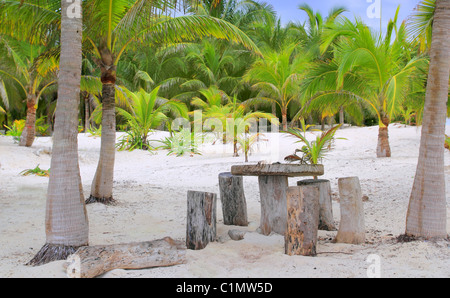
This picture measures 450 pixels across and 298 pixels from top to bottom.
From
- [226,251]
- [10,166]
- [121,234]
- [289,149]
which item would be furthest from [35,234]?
[289,149]

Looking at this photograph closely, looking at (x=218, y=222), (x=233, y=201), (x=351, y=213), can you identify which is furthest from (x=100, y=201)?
(x=351, y=213)

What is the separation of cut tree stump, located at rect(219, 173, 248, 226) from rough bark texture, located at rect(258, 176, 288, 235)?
2.03 feet

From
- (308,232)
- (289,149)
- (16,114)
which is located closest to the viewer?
(308,232)

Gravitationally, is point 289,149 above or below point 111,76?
below

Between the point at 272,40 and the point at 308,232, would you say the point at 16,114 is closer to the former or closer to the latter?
the point at 272,40

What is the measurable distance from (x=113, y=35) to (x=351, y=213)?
4837 mm

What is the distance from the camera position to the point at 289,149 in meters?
14.5

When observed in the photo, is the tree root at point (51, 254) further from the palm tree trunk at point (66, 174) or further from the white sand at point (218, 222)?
the white sand at point (218, 222)

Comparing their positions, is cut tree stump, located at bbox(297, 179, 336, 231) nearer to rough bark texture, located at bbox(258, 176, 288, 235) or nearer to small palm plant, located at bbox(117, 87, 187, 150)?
rough bark texture, located at bbox(258, 176, 288, 235)

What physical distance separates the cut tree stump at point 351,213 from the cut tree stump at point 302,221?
559mm

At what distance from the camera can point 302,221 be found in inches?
146

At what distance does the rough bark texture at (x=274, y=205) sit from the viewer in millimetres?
4617

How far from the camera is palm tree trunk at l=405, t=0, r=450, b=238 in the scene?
3.76 meters

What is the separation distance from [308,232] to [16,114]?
29.4 metres
